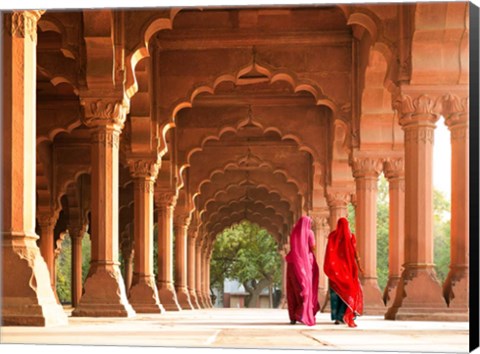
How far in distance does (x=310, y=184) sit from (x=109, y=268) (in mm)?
14031

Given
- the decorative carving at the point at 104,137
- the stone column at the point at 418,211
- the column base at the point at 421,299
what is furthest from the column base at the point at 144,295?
the column base at the point at 421,299

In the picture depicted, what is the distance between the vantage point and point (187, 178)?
89.7 feet

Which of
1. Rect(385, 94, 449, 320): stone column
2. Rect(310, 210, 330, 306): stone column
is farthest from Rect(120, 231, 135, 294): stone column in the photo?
Rect(385, 94, 449, 320): stone column

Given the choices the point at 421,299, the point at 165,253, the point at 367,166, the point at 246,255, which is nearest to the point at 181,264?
the point at 165,253

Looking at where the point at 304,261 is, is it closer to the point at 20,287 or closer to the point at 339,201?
the point at 20,287

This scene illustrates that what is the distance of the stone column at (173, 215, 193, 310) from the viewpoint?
27253mm

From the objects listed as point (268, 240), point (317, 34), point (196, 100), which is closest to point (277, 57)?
point (317, 34)

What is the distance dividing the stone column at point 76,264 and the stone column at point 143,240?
10891 mm

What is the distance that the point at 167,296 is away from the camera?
22609 millimetres

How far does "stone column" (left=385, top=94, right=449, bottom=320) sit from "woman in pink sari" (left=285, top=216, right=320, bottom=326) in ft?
5.80

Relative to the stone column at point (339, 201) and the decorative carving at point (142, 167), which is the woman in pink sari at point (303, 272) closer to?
the decorative carving at point (142, 167)

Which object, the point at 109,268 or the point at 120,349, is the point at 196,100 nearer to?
the point at 109,268

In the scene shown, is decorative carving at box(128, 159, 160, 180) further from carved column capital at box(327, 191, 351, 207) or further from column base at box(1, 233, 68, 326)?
column base at box(1, 233, 68, 326)

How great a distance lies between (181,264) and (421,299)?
15.3 metres
